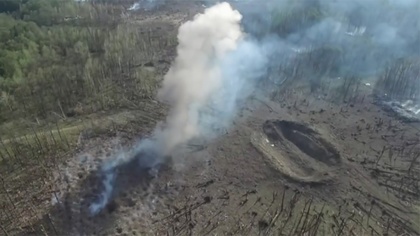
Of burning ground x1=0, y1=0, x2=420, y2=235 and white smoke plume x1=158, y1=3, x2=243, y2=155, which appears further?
white smoke plume x1=158, y1=3, x2=243, y2=155

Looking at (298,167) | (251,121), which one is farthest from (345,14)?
(298,167)

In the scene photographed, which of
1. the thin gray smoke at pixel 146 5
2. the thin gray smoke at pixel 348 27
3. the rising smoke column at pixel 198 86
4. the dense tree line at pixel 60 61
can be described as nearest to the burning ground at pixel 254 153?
the rising smoke column at pixel 198 86

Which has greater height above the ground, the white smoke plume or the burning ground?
the white smoke plume

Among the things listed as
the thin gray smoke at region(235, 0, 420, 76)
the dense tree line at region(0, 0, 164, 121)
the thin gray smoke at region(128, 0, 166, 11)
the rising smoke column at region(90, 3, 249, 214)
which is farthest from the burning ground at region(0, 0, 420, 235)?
the thin gray smoke at region(128, 0, 166, 11)

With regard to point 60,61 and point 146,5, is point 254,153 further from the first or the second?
point 146,5

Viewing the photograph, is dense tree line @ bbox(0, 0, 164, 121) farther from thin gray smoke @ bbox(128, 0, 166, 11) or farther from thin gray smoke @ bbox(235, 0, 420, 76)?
thin gray smoke @ bbox(235, 0, 420, 76)

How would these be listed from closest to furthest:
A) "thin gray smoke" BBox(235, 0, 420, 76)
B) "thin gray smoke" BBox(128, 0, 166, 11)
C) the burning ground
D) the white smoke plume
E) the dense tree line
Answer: the burning ground < the white smoke plume < the dense tree line < "thin gray smoke" BBox(235, 0, 420, 76) < "thin gray smoke" BBox(128, 0, 166, 11)

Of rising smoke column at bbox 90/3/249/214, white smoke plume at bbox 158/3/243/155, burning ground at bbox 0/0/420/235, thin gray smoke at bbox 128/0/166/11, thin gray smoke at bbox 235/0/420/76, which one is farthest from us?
thin gray smoke at bbox 128/0/166/11
